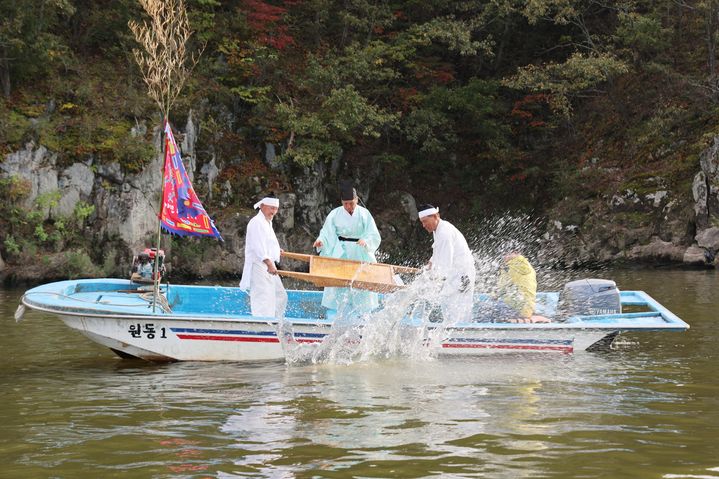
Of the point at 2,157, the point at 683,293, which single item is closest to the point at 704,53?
the point at 683,293

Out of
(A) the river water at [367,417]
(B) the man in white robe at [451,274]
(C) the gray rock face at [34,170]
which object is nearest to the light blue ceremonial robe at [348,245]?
(B) the man in white robe at [451,274]

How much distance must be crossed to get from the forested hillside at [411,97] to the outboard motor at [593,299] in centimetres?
1470

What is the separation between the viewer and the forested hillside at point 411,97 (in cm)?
2525

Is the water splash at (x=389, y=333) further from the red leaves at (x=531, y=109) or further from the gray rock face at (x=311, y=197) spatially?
the red leaves at (x=531, y=109)

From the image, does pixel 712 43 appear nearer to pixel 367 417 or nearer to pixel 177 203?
pixel 177 203

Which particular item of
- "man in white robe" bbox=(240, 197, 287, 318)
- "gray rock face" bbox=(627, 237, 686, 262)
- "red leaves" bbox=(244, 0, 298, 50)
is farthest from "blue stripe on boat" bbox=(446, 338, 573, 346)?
"red leaves" bbox=(244, 0, 298, 50)

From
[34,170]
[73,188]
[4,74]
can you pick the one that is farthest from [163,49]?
[4,74]

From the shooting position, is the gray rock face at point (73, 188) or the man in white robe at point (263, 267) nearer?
the man in white robe at point (263, 267)

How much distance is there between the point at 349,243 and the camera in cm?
1194

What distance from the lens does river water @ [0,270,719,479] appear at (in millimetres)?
6340

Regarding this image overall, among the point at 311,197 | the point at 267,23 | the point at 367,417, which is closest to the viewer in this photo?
the point at 367,417

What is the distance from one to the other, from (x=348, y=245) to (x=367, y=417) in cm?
445

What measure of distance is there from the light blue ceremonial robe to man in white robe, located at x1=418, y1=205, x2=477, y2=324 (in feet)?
3.15

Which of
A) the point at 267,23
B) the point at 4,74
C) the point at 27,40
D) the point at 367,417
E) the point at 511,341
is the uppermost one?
the point at 267,23
